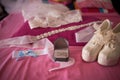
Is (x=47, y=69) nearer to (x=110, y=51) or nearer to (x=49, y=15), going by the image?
(x=110, y=51)

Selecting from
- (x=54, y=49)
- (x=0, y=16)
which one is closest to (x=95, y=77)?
(x=54, y=49)

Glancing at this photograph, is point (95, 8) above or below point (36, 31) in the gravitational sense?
below

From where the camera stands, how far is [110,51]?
1.09 meters

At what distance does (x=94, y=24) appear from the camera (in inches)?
60.8

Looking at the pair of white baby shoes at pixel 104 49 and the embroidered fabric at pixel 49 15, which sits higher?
the pair of white baby shoes at pixel 104 49

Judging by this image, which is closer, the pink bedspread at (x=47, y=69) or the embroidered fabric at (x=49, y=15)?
the pink bedspread at (x=47, y=69)

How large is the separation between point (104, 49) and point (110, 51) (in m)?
0.04

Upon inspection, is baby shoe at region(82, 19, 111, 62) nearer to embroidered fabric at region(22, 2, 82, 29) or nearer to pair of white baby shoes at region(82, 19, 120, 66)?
pair of white baby shoes at region(82, 19, 120, 66)

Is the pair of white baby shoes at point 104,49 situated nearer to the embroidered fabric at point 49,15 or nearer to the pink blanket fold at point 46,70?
the pink blanket fold at point 46,70

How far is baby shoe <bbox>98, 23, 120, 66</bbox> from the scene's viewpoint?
1078 millimetres

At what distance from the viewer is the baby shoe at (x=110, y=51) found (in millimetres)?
1078

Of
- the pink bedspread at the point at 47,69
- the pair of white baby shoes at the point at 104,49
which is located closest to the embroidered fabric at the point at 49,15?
the pink bedspread at the point at 47,69

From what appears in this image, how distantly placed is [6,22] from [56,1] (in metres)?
0.57

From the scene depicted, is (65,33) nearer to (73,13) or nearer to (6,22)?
(73,13)
